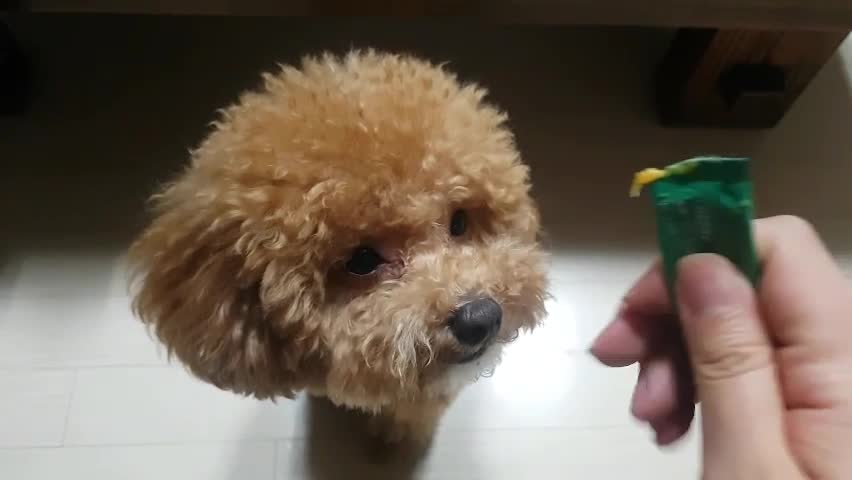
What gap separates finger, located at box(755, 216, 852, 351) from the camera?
1.61 feet

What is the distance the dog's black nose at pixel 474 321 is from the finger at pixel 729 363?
0.66 ft

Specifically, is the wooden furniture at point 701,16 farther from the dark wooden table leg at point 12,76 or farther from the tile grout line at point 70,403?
the tile grout line at point 70,403

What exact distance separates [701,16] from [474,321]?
1.90 ft

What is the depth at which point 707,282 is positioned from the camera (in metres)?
0.48

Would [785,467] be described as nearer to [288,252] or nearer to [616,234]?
[288,252]

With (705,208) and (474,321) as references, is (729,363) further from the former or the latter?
(474,321)

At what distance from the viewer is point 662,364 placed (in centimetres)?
60

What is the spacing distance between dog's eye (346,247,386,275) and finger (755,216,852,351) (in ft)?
0.97

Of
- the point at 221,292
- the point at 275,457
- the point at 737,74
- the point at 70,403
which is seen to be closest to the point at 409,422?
the point at 275,457

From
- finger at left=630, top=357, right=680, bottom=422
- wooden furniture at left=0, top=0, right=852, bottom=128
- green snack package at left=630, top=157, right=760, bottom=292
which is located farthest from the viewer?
wooden furniture at left=0, top=0, right=852, bottom=128

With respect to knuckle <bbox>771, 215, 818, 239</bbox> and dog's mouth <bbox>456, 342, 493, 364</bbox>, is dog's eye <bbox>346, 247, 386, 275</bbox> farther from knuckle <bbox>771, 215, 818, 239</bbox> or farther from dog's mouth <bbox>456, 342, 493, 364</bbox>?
knuckle <bbox>771, 215, 818, 239</bbox>

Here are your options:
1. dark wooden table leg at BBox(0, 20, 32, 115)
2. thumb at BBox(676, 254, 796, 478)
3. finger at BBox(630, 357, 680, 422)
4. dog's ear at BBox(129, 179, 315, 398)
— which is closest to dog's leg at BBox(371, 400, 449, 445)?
dog's ear at BBox(129, 179, 315, 398)

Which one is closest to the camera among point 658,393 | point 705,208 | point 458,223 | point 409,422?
point 705,208

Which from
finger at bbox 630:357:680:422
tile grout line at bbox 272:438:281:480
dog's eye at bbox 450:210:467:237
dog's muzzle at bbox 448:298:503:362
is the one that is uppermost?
dog's eye at bbox 450:210:467:237
